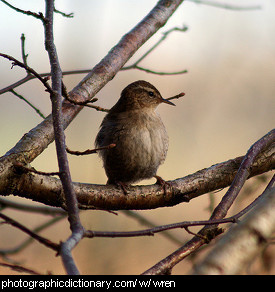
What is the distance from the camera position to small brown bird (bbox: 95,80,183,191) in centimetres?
402

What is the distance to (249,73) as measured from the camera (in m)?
7.02

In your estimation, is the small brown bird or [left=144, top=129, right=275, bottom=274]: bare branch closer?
[left=144, top=129, right=275, bottom=274]: bare branch

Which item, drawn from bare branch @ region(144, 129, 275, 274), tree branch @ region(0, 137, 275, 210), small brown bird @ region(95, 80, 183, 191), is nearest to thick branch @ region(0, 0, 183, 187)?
tree branch @ region(0, 137, 275, 210)

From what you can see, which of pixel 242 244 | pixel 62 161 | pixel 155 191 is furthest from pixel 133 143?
pixel 242 244

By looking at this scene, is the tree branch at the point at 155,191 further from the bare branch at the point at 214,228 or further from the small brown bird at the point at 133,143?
the small brown bird at the point at 133,143

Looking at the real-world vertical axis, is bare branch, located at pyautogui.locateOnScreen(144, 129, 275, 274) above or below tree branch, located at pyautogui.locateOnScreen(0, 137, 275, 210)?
below

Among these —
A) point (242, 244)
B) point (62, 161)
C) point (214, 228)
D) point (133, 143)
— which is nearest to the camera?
point (242, 244)

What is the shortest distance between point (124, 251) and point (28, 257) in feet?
4.11

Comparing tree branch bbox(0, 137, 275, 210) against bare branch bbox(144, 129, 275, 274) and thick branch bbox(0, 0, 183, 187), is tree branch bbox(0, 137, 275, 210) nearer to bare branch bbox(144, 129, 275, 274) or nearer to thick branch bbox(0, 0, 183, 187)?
thick branch bbox(0, 0, 183, 187)

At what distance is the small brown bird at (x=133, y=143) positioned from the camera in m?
4.02

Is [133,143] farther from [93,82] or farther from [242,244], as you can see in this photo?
[242,244]

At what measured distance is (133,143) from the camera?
158 inches
